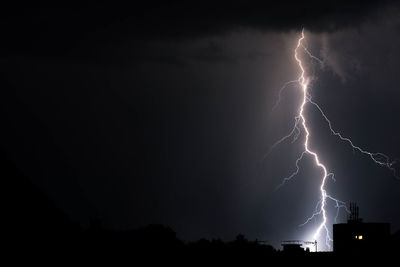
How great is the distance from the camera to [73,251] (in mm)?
14578

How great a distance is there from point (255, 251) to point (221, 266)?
13392 mm

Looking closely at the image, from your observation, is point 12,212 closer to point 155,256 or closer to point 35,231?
point 35,231

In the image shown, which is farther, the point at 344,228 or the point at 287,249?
the point at 344,228

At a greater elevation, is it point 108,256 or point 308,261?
point 308,261

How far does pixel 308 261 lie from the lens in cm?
5334

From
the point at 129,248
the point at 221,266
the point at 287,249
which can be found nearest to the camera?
the point at 129,248

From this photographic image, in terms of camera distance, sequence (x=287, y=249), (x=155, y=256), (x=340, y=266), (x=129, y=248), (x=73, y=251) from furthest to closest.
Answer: (x=287, y=249), (x=340, y=266), (x=155, y=256), (x=129, y=248), (x=73, y=251)

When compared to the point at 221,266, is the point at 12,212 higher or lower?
lower

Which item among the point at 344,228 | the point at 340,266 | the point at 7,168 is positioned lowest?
the point at 7,168

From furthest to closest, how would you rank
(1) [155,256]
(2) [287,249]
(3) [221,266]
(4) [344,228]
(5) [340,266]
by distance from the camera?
(4) [344,228], (2) [287,249], (5) [340,266], (3) [221,266], (1) [155,256]

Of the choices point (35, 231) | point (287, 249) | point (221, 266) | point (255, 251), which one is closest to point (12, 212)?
point (35, 231)

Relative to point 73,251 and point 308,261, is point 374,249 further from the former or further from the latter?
point 73,251

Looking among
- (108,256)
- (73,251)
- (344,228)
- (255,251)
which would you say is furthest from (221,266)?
(344,228)

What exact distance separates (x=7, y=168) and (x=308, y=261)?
139 ft
